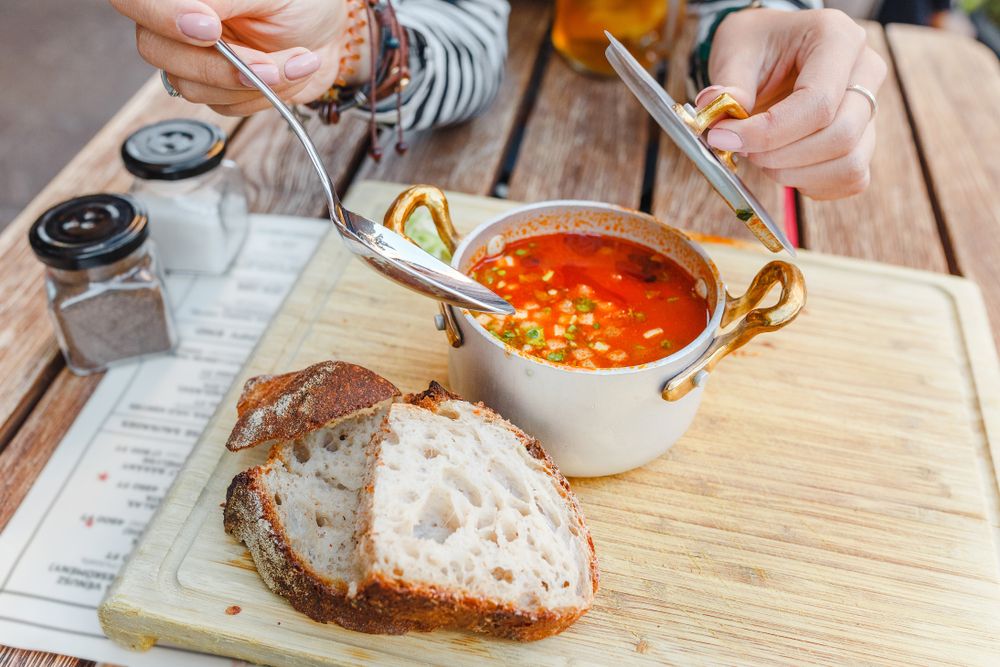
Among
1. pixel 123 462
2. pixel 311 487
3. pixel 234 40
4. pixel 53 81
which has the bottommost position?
pixel 53 81

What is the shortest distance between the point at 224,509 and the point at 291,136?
56.1 inches

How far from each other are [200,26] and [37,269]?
957mm

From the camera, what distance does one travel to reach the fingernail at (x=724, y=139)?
1.35m

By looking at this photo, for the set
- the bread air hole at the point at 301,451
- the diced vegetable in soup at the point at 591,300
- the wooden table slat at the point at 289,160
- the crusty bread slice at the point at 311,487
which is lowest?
the wooden table slat at the point at 289,160

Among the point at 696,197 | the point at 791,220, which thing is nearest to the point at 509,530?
the point at 696,197

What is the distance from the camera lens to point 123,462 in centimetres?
156

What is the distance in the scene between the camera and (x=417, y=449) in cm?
128

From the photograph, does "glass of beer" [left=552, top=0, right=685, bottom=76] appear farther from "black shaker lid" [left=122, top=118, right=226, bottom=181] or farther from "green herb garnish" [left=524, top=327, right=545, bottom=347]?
"green herb garnish" [left=524, top=327, right=545, bottom=347]

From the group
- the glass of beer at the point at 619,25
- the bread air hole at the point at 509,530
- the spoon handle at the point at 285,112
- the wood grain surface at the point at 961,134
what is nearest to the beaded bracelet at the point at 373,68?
the spoon handle at the point at 285,112

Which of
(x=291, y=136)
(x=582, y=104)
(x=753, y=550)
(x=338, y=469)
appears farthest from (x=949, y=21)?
(x=338, y=469)

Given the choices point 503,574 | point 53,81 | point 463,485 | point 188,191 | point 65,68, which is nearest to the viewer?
point 503,574

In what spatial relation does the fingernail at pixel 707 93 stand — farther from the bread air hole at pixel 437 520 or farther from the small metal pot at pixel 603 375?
the bread air hole at pixel 437 520

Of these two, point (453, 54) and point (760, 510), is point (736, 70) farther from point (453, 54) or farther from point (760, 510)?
point (453, 54)

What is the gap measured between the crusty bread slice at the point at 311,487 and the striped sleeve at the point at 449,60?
1059 millimetres
